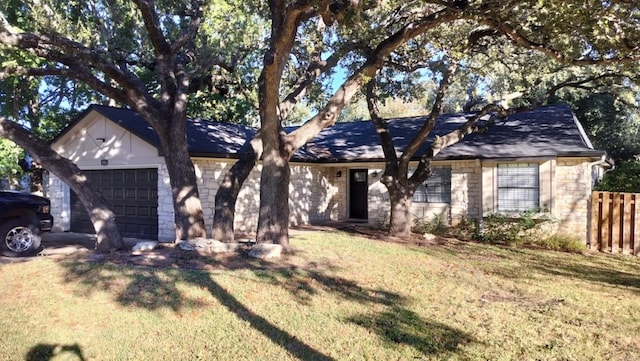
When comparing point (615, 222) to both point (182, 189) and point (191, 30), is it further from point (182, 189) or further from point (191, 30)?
point (191, 30)

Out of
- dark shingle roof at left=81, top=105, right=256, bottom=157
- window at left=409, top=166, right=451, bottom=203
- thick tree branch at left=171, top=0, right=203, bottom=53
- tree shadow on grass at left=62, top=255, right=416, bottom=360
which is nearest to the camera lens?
tree shadow on grass at left=62, top=255, right=416, bottom=360

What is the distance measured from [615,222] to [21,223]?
13.3m

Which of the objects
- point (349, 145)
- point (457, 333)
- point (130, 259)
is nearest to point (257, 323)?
point (457, 333)

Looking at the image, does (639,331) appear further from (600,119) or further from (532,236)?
(600,119)

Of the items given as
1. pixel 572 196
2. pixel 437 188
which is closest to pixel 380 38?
pixel 437 188

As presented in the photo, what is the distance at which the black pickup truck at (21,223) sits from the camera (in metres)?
9.45

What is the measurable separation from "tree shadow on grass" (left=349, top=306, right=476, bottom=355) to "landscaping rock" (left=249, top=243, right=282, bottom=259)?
126 inches

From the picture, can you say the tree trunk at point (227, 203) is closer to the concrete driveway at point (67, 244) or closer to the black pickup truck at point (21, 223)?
the concrete driveway at point (67, 244)

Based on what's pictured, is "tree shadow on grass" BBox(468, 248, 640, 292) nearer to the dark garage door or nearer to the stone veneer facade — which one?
the stone veneer facade

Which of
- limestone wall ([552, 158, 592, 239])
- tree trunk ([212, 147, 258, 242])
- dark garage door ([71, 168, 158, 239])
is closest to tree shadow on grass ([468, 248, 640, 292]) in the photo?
limestone wall ([552, 158, 592, 239])

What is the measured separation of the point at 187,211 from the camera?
975 centimetres

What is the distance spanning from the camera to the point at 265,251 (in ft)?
28.7

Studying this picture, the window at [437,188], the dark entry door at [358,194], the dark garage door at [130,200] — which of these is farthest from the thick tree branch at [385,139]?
the dark garage door at [130,200]

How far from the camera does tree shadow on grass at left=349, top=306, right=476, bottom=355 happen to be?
16.3ft
